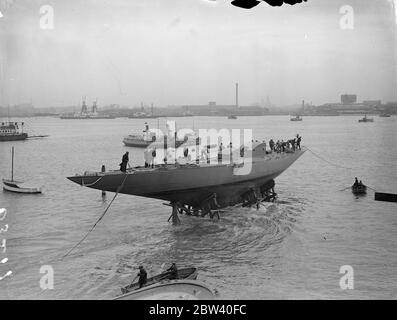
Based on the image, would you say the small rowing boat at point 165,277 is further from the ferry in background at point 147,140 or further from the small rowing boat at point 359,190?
the ferry in background at point 147,140

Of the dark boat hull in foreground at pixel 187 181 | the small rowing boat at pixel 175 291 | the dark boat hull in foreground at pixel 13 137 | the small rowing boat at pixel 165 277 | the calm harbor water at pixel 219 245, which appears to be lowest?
the calm harbor water at pixel 219 245

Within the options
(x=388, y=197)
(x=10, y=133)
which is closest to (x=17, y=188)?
(x=388, y=197)

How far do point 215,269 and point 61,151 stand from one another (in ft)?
125

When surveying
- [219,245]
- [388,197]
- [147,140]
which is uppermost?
[388,197]

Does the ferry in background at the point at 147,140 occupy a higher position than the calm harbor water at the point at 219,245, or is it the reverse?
the ferry in background at the point at 147,140

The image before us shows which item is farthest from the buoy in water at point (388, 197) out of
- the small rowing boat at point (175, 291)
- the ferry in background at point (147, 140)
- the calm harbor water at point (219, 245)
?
the ferry in background at point (147, 140)

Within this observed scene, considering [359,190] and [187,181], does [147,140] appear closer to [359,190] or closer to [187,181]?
[359,190]

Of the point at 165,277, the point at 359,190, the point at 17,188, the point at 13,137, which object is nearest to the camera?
the point at 165,277

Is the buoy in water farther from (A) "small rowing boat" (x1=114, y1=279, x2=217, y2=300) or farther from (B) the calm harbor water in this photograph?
(B) the calm harbor water

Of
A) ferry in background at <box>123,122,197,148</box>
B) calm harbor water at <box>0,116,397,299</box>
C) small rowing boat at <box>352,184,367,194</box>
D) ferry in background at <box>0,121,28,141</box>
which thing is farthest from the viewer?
ferry in background at <box>0,121,28,141</box>

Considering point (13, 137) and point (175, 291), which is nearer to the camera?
point (175, 291)

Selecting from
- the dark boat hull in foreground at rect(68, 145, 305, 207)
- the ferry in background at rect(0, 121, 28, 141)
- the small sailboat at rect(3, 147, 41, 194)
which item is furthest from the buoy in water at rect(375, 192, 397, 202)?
the ferry in background at rect(0, 121, 28, 141)
